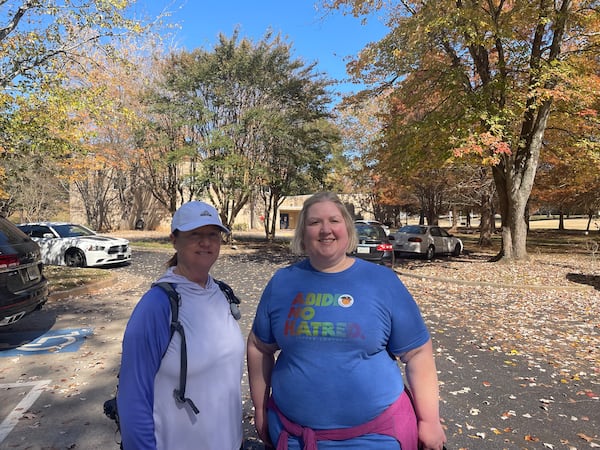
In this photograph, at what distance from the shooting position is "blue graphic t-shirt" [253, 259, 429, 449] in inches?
68.7

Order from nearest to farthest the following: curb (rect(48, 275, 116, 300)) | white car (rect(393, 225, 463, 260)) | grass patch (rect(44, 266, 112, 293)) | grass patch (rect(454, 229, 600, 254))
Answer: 1. curb (rect(48, 275, 116, 300))
2. grass patch (rect(44, 266, 112, 293))
3. white car (rect(393, 225, 463, 260))
4. grass patch (rect(454, 229, 600, 254))

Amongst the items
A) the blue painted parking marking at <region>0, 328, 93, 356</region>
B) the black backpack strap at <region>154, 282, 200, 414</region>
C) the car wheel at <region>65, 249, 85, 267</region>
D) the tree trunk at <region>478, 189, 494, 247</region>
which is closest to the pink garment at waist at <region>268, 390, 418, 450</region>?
the black backpack strap at <region>154, 282, 200, 414</region>

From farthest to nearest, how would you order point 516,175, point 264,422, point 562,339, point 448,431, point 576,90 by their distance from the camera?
point 516,175 → point 576,90 → point 562,339 → point 448,431 → point 264,422

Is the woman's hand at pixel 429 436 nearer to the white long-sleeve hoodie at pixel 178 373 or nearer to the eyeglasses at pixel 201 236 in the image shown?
the white long-sleeve hoodie at pixel 178 373

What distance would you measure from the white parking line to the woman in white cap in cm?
265

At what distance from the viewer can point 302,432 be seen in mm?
1768

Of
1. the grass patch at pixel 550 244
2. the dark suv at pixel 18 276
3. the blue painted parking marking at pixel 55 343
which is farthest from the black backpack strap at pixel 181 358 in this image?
the grass patch at pixel 550 244

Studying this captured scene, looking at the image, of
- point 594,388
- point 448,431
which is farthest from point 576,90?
point 448,431

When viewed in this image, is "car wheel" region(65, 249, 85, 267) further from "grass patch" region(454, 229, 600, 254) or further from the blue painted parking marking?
"grass patch" region(454, 229, 600, 254)

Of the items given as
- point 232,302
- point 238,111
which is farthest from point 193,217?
point 238,111

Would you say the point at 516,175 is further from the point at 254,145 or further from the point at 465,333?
the point at 254,145

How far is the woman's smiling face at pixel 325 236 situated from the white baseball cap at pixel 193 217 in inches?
16.2

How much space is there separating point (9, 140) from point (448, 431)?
10539 mm

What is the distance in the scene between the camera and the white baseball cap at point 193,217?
1.87 metres
